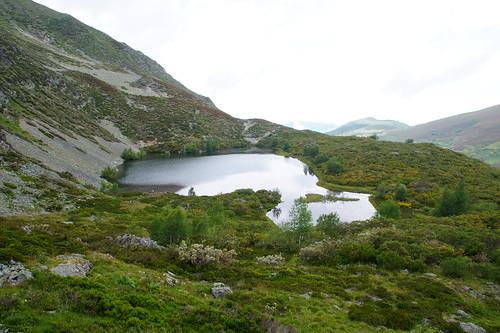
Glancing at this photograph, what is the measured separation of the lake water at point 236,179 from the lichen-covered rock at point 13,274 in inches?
1747

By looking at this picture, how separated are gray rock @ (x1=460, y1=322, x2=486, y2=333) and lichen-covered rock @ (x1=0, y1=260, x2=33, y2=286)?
2077 centimetres

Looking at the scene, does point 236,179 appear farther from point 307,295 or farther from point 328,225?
point 307,295

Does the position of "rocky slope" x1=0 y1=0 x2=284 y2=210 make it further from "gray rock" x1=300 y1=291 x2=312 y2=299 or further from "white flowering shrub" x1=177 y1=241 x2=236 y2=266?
"gray rock" x1=300 y1=291 x2=312 y2=299

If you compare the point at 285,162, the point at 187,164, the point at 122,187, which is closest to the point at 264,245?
the point at 122,187

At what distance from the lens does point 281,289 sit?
16.8 m

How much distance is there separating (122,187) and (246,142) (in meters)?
97.0

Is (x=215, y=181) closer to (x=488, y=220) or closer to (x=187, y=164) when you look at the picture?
(x=187, y=164)

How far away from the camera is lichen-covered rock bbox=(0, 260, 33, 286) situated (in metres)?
10.3

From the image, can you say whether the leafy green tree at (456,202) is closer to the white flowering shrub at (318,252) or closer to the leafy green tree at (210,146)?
the white flowering shrub at (318,252)

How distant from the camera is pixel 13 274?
420 inches

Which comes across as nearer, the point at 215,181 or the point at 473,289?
the point at 473,289

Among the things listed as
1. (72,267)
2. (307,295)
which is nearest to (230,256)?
(307,295)

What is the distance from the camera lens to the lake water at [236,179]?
59.2 m

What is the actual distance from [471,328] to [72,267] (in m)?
20.7
